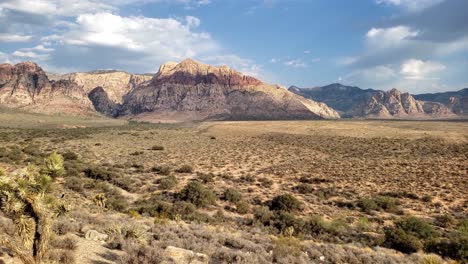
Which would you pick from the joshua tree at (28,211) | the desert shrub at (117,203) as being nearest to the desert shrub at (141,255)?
the joshua tree at (28,211)

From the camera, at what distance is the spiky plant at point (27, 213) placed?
729 centimetres

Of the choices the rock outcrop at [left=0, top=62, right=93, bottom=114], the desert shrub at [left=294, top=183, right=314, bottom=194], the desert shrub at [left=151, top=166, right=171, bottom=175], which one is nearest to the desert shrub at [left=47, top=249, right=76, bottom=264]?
the desert shrub at [left=294, top=183, right=314, bottom=194]

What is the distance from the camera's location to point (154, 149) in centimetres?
4428

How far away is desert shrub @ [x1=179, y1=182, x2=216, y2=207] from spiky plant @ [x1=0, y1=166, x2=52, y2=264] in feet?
39.4

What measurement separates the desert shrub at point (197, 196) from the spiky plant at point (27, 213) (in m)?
12.0

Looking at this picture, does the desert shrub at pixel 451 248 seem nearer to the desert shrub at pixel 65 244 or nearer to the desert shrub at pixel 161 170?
the desert shrub at pixel 65 244

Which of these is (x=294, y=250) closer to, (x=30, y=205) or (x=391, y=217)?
(x=30, y=205)

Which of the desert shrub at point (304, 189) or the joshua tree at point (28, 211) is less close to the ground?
the joshua tree at point (28, 211)

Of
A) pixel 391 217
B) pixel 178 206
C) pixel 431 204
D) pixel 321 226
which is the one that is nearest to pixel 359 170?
pixel 431 204

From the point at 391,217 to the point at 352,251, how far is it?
7636 mm

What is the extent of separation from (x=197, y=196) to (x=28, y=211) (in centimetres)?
1290

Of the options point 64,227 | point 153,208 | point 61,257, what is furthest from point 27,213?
point 153,208

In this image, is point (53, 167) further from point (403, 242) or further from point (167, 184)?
point (167, 184)

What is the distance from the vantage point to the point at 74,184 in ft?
69.7
